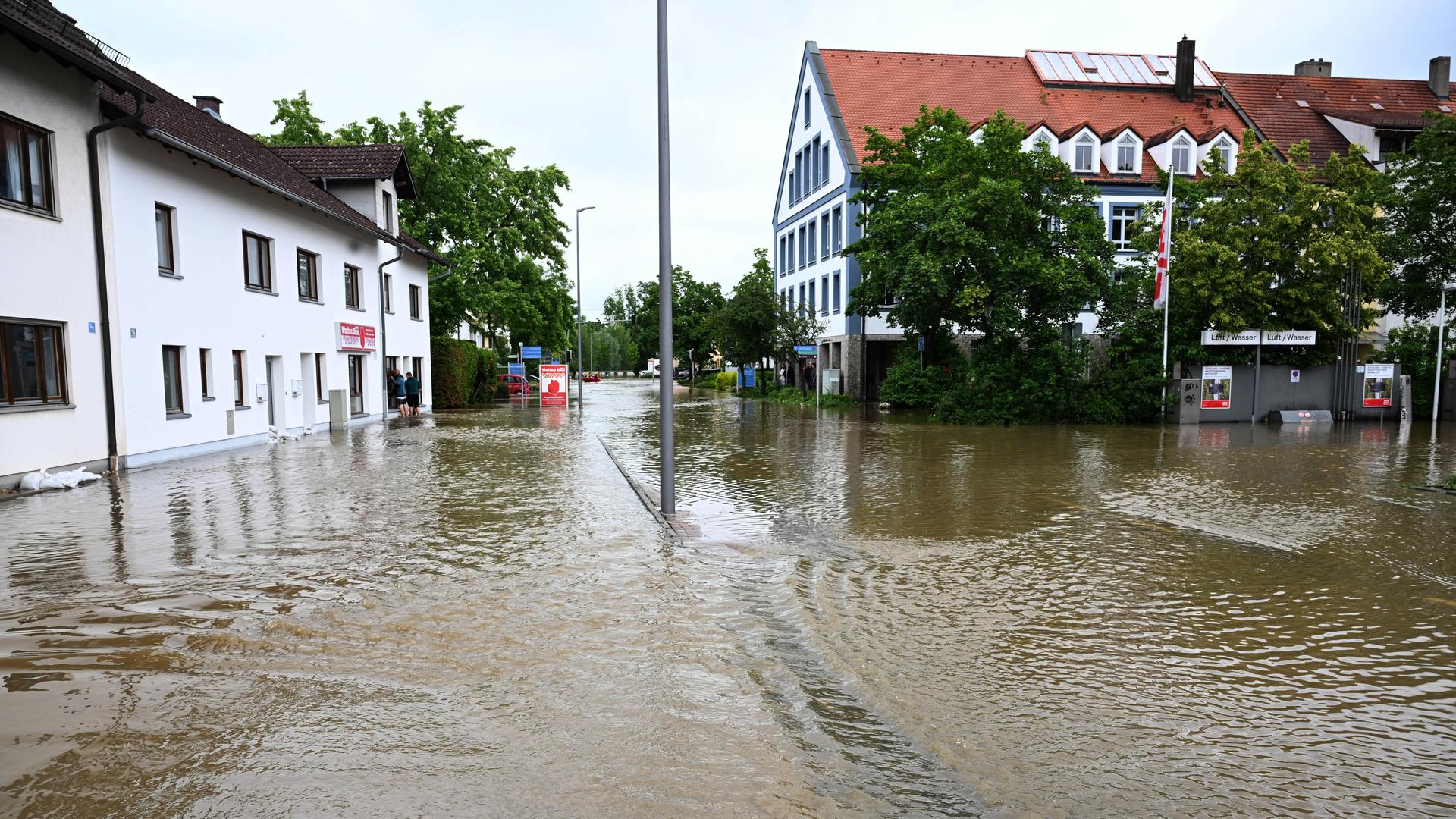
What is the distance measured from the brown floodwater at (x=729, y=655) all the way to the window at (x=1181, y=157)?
34630 millimetres

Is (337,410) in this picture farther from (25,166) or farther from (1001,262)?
(1001,262)

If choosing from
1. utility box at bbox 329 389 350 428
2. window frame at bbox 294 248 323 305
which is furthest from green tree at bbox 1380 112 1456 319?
window frame at bbox 294 248 323 305

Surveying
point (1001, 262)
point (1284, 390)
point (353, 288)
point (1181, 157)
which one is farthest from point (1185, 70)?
point (353, 288)

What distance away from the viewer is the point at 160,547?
29.5ft

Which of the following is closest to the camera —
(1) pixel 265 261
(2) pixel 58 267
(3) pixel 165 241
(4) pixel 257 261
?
(2) pixel 58 267

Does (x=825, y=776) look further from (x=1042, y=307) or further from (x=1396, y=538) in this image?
(x=1042, y=307)

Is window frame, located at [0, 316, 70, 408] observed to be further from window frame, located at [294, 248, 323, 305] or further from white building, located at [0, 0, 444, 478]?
window frame, located at [294, 248, 323, 305]

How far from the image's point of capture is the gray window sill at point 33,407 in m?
A: 12.7

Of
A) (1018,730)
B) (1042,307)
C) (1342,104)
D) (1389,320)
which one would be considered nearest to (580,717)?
(1018,730)

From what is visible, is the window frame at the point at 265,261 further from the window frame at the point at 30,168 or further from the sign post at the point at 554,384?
the sign post at the point at 554,384

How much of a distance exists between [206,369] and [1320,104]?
51.5 metres

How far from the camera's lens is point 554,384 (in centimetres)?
4031

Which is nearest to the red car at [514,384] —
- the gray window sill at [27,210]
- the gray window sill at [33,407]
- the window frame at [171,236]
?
the window frame at [171,236]

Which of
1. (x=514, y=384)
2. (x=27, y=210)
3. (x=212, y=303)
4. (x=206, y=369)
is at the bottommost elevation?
(x=514, y=384)
